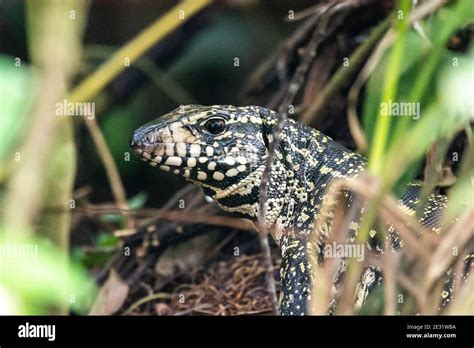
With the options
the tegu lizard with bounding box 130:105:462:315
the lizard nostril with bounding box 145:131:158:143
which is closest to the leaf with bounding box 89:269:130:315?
the tegu lizard with bounding box 130:105:462:315

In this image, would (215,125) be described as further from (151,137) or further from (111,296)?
(111,296)

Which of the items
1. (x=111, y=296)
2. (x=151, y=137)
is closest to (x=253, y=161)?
(x=151, y=137)

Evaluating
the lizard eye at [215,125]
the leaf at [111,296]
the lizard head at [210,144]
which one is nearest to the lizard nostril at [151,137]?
the lizard head at [210,144]

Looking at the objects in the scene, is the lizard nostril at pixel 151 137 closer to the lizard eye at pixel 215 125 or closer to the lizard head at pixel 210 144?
the lizard head at pixel 210 144

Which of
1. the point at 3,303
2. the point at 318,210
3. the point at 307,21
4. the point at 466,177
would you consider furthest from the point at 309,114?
the point at 3,303

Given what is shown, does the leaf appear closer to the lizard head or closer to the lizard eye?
the lizard head
